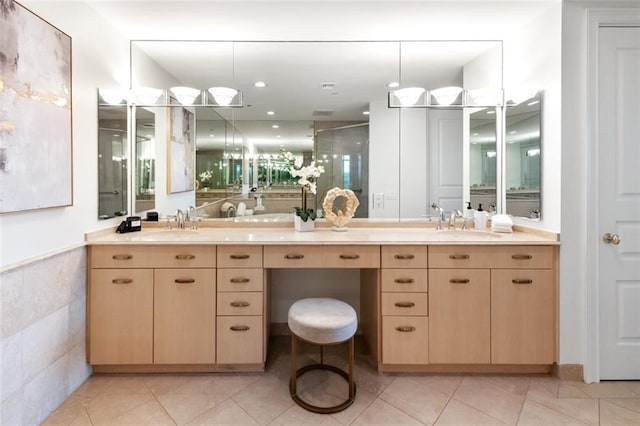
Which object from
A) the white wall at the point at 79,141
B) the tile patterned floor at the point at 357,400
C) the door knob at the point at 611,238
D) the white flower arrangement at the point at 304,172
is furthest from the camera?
the white flower arrangement at the point at 304,172

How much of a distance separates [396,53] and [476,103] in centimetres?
77

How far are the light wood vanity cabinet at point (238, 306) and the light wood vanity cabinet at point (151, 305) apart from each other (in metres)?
0.06

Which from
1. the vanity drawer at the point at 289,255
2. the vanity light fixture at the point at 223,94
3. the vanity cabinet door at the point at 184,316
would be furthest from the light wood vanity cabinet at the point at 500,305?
the vanity light fixture at the point at 223,94

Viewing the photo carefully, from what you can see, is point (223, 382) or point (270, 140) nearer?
point (223, 382)

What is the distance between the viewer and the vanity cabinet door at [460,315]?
213cm

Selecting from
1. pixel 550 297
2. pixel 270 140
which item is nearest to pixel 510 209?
pixel 550 297

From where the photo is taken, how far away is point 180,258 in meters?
2.13

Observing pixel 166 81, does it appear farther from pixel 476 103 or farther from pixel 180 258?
pixel 476 103

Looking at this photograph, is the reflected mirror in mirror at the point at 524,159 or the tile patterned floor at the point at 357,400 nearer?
the tile patterned floor at the point at 357,400

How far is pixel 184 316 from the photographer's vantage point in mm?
2135

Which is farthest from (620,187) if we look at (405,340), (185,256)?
(185,256)

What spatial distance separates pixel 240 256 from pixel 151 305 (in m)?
0.65

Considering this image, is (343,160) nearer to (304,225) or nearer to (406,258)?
(304,225)

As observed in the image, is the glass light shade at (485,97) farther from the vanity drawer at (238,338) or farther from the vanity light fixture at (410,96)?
the vanity drawer at (238,338)
